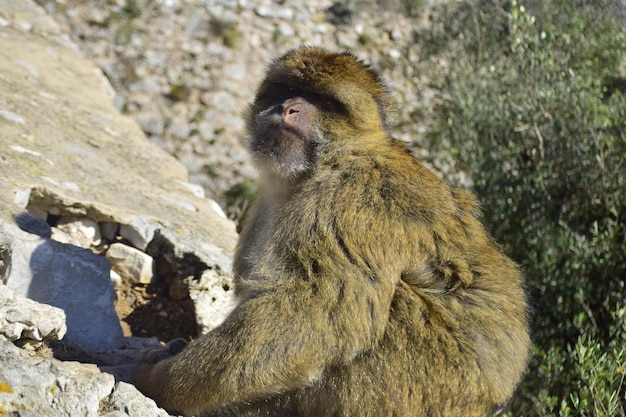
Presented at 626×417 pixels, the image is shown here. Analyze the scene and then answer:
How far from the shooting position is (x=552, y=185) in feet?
21.0

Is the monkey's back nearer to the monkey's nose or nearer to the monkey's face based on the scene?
the monkey's face

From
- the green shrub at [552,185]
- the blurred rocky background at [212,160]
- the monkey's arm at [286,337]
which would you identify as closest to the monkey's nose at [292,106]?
the blurred rocky background at [212,160]

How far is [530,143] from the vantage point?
22.0 feet

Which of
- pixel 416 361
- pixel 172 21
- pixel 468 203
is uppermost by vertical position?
pixel 468 203

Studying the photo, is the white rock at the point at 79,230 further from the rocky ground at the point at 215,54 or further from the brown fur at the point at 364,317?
the rocky ground at the point at 215,54

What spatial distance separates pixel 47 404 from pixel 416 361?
139cm

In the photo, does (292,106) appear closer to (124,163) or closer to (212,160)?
(124,163)

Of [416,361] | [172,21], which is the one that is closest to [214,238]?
[416,361]

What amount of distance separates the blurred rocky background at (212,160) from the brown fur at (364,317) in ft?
1.41

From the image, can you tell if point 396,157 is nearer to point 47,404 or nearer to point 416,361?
point 416,361

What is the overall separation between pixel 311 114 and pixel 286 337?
3.86 feet

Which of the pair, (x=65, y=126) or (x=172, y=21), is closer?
(x=65, y=126)

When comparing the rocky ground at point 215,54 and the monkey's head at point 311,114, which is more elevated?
the monkey's head at point 311,114

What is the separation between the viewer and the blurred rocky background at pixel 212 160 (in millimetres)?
3670
